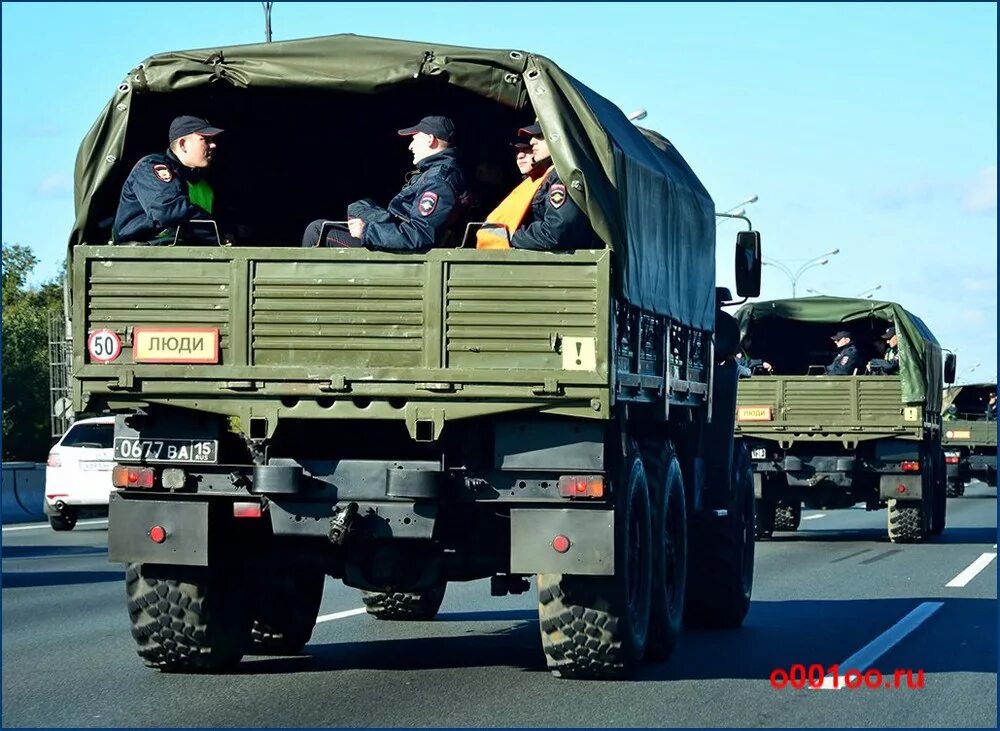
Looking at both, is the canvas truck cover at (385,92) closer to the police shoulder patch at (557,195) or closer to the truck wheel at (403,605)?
the police shoulder patch at (557,195)

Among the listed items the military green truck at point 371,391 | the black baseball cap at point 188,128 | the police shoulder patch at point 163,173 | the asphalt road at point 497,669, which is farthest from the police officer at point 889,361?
the police shoulder patch at point 163,173

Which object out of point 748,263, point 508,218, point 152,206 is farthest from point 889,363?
point 152,206

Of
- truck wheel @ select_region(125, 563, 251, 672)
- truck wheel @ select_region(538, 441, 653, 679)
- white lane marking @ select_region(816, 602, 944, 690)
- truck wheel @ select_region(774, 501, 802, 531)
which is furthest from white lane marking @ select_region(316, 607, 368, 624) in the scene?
truck wheel @ select_region(774, 501, 802, 531)

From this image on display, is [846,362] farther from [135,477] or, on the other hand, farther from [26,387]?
[26,387]

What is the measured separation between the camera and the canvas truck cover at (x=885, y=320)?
948 inches

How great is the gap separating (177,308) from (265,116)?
2.63 meters

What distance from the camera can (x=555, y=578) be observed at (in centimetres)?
994

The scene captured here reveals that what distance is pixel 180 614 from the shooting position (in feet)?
33.2

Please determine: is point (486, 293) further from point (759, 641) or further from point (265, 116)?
point (759, 641)

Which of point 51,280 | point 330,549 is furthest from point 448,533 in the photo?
point 51,280

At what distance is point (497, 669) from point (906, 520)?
14477mm

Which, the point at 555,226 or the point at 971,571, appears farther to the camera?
the point at 971,571

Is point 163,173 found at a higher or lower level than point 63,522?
higher

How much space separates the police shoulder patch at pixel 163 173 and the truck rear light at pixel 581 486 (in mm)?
2563
